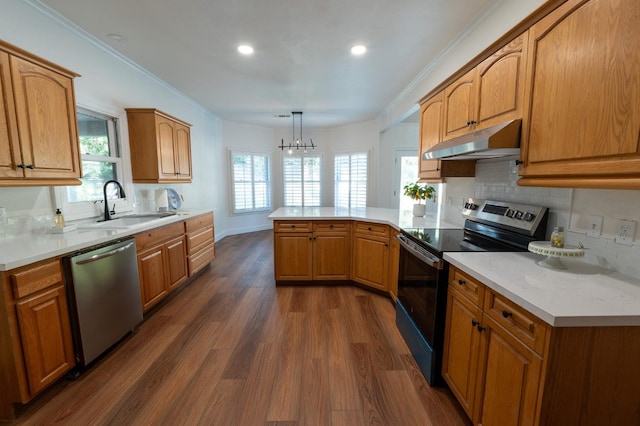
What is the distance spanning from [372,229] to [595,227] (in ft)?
6.27

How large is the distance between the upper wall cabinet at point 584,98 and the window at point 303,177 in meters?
5.72

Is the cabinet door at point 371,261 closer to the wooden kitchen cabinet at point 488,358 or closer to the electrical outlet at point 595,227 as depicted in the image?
the wooden kitchen cabinet at point 488,358

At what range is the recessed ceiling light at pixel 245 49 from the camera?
273 centimetres

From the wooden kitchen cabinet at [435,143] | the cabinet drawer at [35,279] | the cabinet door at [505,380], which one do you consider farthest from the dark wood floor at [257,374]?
the wooden kitchen cabinet at [435,143]

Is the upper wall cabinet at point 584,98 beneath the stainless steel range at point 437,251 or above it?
above

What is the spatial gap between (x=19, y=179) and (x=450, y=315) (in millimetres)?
2950

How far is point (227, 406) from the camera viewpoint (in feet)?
5.49

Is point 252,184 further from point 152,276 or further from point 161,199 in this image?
point 152,276

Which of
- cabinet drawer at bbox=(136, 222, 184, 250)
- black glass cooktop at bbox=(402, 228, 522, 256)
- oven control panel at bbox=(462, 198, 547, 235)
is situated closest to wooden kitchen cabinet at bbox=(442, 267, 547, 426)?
black glass cooktop at bbox=(402, 228, 522, 256)

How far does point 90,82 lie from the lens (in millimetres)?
2650

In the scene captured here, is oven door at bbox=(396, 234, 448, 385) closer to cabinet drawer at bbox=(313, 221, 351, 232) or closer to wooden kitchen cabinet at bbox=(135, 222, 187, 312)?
cabinet drawer at bbox=(313, 221, 351, 232)

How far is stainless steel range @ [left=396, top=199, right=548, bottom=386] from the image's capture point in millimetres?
1729

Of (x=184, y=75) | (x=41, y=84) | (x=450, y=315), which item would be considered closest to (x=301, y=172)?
(x=184, y=75)

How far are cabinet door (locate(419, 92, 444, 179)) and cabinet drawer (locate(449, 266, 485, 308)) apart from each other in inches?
48.9
